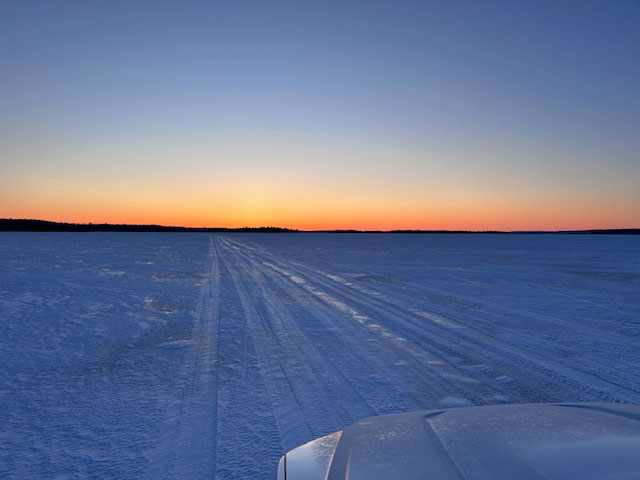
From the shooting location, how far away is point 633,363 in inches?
182

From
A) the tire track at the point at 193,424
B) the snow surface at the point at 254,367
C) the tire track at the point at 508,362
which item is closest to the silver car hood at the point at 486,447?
the snow surface at the point at 254,367

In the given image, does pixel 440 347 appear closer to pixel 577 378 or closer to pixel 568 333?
pixel 577 378

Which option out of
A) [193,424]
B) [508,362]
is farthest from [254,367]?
[508,362]

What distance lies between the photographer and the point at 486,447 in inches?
59.4

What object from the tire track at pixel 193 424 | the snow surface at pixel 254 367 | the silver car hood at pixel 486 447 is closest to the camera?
the silver car hood at pixel 486 447

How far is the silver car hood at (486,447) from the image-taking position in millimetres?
1338

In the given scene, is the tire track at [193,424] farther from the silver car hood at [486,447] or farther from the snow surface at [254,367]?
the silver car hood at [486,447]

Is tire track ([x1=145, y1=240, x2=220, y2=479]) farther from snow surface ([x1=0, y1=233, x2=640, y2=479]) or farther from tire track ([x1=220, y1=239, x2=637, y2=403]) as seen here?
tire track ([x1=220, y1=239, x2=637, y2=403])

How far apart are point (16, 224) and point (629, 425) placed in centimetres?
20271

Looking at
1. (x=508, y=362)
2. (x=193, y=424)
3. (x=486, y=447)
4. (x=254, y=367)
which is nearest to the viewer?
(x=486, y=447)

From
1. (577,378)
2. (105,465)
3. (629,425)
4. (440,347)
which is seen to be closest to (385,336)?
(440,347)

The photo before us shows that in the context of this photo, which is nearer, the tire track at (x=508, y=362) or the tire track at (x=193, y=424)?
the tire track at (x=193, y=424)

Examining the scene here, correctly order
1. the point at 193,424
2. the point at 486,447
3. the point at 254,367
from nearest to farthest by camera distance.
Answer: the point at 486,447, the point at 193,424, the point at 254,367

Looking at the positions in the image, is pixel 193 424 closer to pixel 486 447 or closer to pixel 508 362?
pixel 486 447
